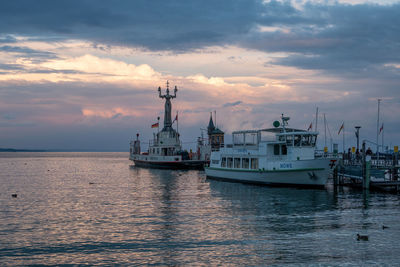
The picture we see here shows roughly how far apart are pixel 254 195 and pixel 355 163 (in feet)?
65.5

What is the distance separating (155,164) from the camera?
10319 centimetres

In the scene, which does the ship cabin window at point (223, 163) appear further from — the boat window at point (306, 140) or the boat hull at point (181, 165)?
the boat hull at point (181, 165)

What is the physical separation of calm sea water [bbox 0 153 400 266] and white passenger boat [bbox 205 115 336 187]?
498 cm

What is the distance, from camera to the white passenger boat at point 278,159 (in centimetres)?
4673

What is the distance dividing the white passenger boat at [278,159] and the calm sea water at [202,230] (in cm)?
498

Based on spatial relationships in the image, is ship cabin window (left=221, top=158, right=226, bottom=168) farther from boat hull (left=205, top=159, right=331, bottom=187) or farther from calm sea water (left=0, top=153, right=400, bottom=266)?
calm sea water (left=0, top=153, right=400, bottom=266)

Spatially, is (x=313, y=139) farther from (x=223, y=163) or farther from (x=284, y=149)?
(x=223, y=163)

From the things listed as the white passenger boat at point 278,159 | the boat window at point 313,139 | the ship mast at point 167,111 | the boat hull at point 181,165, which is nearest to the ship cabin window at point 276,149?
the white passenger boat at point 278,159

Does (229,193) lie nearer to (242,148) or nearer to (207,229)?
(242,148)

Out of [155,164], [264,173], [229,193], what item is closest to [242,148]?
[264,173]

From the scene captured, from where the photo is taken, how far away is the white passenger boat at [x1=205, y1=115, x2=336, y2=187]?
46.7 m

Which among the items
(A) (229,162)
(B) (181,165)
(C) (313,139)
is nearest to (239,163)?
(A) (229,162)

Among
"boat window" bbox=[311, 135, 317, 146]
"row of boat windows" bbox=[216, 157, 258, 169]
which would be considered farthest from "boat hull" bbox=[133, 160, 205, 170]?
"boat window" bbox=[311, 135, 317, 146]

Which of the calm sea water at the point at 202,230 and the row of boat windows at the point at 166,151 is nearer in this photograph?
the calm sea water at the point at 202,230
